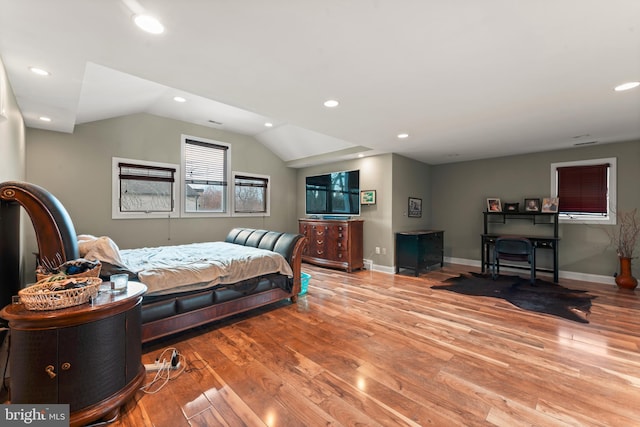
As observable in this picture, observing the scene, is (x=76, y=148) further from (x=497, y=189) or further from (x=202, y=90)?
(x=497, y=189)

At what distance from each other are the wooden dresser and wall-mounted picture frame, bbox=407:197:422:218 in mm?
1112

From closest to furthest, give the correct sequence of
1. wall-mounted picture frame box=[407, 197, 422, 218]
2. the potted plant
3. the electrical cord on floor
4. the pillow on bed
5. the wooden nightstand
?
the wooden nightstand → the electrical cord on floor → the pillow on bed → the potted plant → wall-mounted picture frame box=[407, 197, 422, 218]

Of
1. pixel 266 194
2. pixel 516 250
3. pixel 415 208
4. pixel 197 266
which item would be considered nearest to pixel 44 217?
pixel 197 266

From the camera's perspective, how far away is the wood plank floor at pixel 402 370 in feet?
5.15

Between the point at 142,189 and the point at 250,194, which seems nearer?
the point at 142,189

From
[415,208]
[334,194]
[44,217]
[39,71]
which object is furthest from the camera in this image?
[334,194]

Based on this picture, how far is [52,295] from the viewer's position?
4.55 feet

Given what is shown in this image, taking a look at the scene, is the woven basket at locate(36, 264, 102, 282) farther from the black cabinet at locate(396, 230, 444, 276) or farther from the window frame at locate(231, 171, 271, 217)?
the black cabinet at locate(396, 230, 444, 276)

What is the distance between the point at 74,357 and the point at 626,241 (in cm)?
671

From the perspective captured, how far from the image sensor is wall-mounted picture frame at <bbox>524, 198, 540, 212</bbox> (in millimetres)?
4953

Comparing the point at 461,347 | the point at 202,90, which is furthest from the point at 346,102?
the point at 461,347

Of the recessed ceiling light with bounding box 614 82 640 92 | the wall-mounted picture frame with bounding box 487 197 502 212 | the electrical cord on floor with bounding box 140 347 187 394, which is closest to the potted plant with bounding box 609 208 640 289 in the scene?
the wall-mounted picture frame with bounding box 487 197 502 212

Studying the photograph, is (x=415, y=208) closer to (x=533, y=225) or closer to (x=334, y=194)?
(x=334, y=194)

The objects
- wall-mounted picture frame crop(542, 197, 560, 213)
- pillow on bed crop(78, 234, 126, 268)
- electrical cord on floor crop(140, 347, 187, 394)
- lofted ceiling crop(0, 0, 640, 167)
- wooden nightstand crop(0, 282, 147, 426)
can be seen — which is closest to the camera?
wooden nightstand crop(0, 282, 147, 426)
